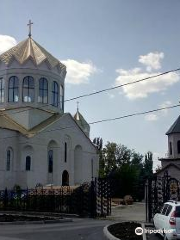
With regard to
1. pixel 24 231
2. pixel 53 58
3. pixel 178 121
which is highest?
pixel 53 58

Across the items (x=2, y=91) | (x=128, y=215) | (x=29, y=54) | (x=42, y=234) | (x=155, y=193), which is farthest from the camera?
(x=29, y=54)

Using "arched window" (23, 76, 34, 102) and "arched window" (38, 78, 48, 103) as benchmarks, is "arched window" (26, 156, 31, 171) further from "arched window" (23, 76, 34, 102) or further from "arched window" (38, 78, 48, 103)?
"arched window" (38, 78, 48, 103)

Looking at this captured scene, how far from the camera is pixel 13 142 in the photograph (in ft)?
141

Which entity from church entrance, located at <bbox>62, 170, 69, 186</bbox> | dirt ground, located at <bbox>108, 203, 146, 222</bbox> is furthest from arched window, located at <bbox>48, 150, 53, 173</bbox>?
dirt ground, located at <bbox>108, 203, 146, 222</bbox>

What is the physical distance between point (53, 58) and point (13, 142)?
1316cm

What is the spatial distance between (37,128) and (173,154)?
1730 cm

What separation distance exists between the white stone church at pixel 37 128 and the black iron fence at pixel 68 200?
31.6 ft

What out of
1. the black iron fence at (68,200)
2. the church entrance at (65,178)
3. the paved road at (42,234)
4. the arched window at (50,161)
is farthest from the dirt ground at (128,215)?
the church entrance at (65,178)

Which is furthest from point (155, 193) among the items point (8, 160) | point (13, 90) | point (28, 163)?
point (13, 90)

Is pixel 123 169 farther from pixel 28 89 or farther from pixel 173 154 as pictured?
pixel 28 89

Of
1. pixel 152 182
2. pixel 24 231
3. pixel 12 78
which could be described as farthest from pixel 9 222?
pixel 12 78

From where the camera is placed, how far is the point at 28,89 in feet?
156

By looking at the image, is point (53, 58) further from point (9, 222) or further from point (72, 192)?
point (9, 222)

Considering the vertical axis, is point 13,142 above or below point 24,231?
above
